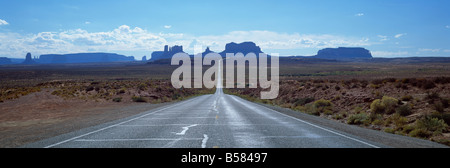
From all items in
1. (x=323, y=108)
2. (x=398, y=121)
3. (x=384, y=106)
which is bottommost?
(x=323, y=108)

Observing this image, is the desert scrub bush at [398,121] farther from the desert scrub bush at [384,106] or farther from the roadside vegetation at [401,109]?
the desert scrub bush at [384,106]

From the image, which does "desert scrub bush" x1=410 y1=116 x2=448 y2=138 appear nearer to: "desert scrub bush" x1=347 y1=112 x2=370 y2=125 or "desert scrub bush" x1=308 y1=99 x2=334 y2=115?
"desert scrub bush" x1=347 y1=112 x2=370 y2=125

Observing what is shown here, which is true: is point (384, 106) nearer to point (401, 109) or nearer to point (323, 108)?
point (401, 109)

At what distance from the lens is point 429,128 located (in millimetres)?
11711

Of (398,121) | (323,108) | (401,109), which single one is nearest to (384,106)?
(401,109)

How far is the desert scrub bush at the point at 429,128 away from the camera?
36.5 feet

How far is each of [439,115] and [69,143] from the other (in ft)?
46.8

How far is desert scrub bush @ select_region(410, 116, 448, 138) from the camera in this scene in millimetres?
11110

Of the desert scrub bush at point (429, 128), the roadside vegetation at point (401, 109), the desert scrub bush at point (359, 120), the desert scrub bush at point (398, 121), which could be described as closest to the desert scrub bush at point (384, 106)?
the roadside vegetation at point (401, 109)

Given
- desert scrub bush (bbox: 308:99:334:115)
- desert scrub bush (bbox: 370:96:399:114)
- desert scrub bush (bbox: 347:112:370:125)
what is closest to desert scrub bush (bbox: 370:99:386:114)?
desert scrub bush (bbox: 370:96:399:114)

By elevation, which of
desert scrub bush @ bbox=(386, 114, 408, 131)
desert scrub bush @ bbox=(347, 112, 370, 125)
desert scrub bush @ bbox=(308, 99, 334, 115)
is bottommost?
desert scrub bush @ bbox=(308, 99, 334, 115)

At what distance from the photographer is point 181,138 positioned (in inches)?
354
